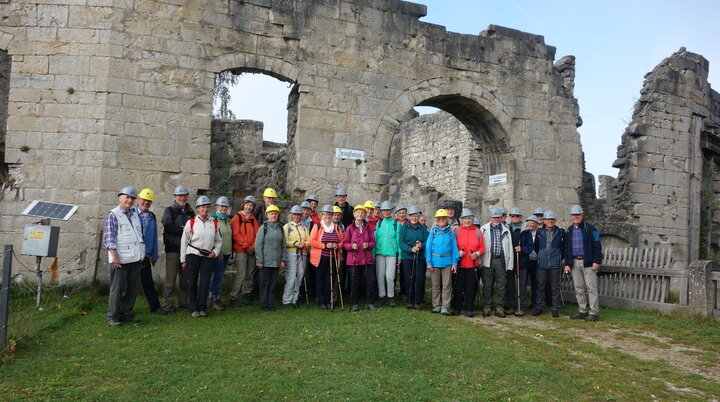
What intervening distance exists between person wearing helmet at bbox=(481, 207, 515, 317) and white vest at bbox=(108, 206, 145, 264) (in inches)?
208

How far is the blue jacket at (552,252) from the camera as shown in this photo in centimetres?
979

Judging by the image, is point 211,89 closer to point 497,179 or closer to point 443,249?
point 443,249

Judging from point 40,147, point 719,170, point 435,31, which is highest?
Result: point 435,31

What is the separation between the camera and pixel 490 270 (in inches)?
378

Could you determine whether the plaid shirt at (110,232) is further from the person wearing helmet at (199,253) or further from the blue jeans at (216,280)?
the blue jeans at (216,280)

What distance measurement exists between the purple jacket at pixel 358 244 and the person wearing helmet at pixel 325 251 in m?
0.13

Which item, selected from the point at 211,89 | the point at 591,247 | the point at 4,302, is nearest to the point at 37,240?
the point at 4,302

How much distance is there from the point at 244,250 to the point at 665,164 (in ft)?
38.3

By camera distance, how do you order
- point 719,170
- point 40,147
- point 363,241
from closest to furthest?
point 363,241 → point 40,147 → point 719,170

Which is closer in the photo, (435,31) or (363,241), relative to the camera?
(363,241)

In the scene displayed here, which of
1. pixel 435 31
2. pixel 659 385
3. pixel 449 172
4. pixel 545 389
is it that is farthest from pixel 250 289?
pixel 449 172

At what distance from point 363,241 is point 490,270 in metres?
2.13

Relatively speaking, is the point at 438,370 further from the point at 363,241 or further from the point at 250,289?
the point at 250,289

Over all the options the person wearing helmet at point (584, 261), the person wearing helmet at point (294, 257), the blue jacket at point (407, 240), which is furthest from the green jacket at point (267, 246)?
the person wearing helmet at point (584, 261)
